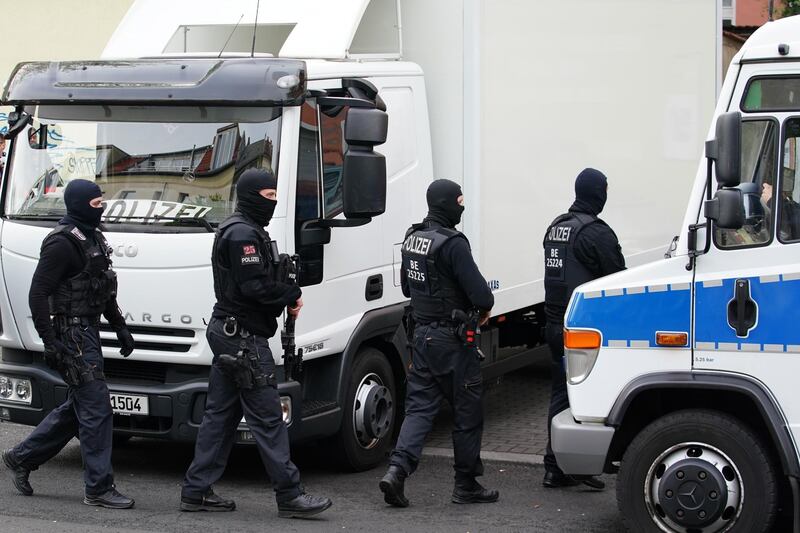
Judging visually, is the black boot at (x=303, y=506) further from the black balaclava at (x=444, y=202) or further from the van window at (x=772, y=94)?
the van window at (x=772, y=94)

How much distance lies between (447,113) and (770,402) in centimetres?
357

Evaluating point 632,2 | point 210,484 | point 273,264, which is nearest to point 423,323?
point 273,264

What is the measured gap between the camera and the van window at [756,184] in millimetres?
5902

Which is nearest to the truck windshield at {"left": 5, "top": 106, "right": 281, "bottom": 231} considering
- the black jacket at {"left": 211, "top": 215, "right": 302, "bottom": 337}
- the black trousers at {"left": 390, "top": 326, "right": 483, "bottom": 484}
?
the black jacket at {"left": 211, "top": 215, "right": 302, "bottom": 337}

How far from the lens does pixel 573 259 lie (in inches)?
302

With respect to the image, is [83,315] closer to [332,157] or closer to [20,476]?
[20,476]

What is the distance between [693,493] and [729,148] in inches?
65.6

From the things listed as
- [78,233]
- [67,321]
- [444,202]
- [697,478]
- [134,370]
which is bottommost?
[697,478]

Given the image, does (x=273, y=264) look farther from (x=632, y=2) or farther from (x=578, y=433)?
(x=632, y=2)

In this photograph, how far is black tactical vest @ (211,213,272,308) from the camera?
270 inches

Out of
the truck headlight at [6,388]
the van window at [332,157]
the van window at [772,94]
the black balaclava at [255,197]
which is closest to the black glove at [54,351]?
the truck headlight at [6,388]

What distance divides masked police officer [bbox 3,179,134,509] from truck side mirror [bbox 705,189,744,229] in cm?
342

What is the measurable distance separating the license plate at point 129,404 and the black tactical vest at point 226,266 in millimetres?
984

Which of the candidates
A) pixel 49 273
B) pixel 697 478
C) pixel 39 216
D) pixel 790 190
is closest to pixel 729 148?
pixel 790 190
